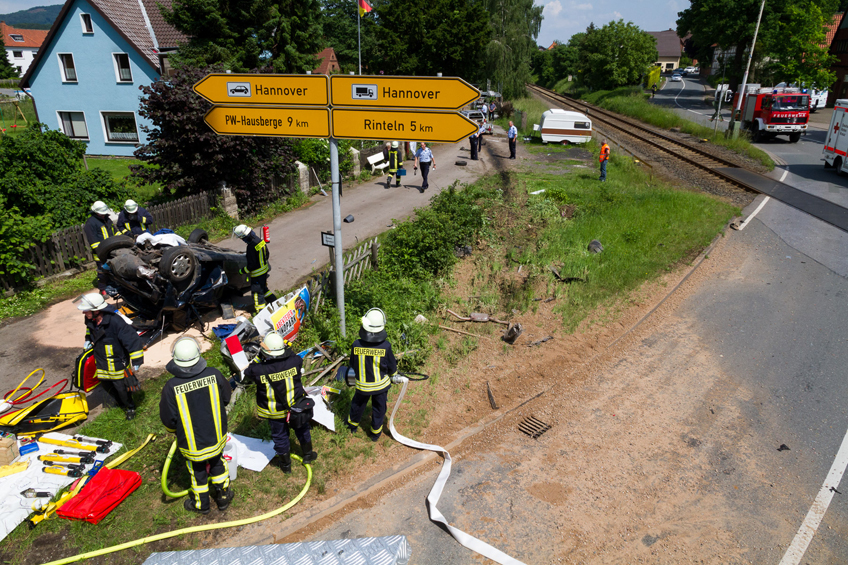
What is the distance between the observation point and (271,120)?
6.84 m

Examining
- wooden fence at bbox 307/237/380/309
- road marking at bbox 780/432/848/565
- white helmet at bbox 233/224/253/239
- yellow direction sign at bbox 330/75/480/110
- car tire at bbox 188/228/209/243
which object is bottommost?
road marking at bbox 780/432/848/565

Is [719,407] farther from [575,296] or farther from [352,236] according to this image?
[352,236]

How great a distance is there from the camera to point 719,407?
7.00 meters

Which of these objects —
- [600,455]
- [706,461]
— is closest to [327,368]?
[600,455]

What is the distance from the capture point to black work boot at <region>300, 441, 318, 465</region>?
5.66 metres

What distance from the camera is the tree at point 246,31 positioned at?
827 inches

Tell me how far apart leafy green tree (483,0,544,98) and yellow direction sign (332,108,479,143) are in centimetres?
3319

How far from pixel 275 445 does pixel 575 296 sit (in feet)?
21.6

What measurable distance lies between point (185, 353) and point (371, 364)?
199 cm

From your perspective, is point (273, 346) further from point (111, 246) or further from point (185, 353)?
point (111, 246)

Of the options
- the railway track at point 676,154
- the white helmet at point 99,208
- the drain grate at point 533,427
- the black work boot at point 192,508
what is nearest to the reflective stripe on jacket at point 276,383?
the black work boot at point 192,508

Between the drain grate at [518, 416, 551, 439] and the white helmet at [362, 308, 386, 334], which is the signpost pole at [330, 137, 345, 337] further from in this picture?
the drain grate at [518, 416, 551, 439]

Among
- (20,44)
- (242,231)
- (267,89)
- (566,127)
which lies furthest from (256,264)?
(20,44)

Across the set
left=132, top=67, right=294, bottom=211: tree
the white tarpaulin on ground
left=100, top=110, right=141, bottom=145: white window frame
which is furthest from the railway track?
left=100, top=110, right=141, bottom=145: white window frame
